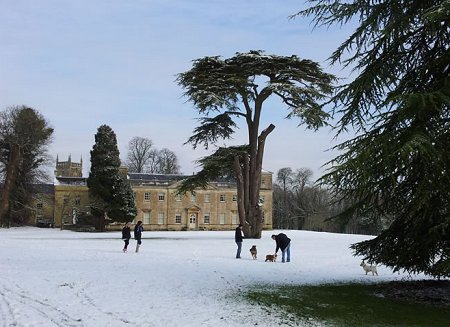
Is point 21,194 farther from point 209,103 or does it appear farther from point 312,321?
point 312,321

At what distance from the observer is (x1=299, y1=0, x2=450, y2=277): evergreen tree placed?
324 inches

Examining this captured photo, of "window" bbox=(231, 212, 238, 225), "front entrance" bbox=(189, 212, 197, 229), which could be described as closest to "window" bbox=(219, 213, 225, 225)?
"window" bbox=(231, 212, 238, 225)

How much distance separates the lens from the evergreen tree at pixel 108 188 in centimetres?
5022

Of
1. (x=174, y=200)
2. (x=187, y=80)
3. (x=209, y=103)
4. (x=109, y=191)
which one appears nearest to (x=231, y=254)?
(x=209, y=103)

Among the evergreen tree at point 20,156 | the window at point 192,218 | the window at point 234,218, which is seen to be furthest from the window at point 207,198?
the evergreen tree at point 20,156

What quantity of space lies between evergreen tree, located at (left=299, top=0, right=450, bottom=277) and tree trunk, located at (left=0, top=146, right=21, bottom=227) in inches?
1805

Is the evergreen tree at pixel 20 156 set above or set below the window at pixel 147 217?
above

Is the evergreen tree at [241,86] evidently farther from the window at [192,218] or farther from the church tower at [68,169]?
the church tower at [68,169]

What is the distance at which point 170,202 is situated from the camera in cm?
6575

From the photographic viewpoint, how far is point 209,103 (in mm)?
29219

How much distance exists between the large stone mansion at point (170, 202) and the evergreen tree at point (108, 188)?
10.8 meters

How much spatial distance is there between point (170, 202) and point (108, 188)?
52.3 ft

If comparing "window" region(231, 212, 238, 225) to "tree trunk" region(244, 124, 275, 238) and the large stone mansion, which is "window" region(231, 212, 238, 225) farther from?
"tree trunk" region(244, 124, 275, 238)

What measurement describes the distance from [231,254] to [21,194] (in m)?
36.5
